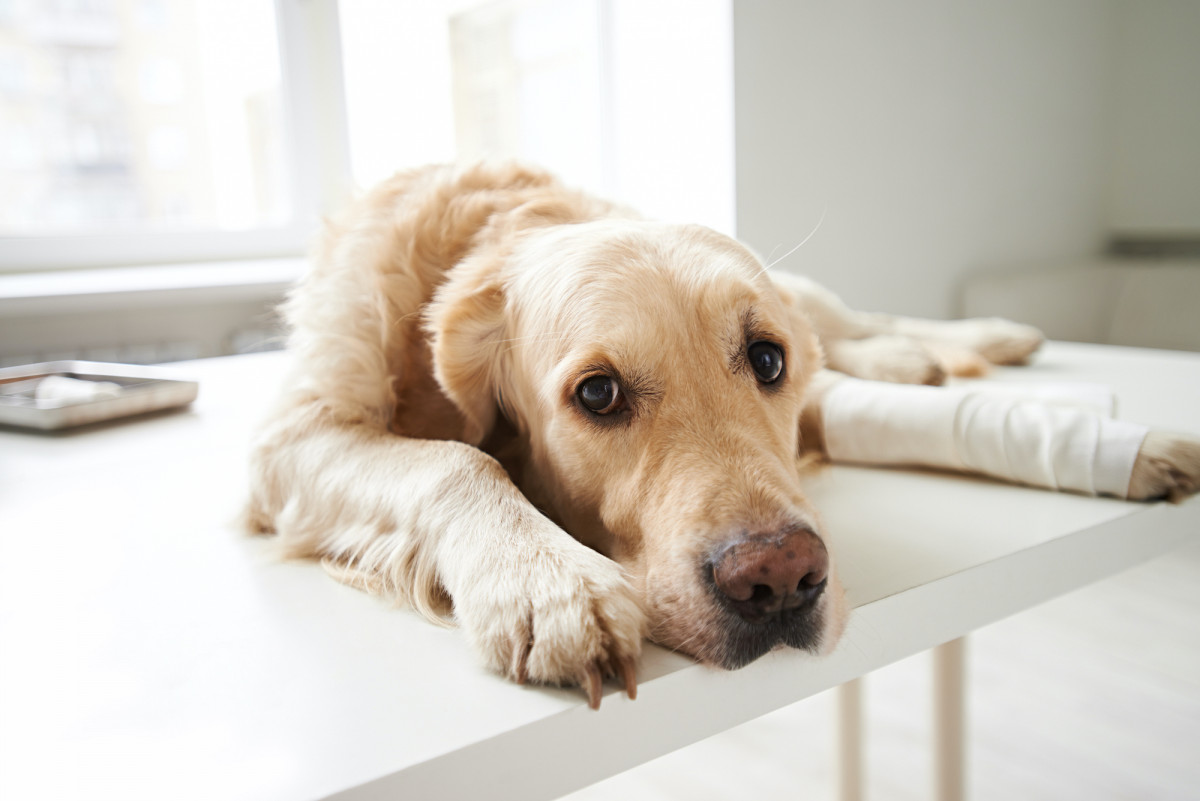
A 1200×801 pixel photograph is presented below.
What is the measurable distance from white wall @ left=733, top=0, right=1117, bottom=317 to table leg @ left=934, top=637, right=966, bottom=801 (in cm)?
223

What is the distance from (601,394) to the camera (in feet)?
2.71

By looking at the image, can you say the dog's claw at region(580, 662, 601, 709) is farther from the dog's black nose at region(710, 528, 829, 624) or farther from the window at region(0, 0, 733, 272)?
the window at region(0, 0, 733, 272)

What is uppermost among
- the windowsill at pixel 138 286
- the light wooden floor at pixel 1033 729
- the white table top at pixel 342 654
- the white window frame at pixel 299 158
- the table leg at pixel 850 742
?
the white window frame at pixel 299 158

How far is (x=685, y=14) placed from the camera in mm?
3447

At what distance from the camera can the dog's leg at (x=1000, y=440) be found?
93 centimetres

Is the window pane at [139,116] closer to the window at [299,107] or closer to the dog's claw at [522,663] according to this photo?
the window at [299,107]

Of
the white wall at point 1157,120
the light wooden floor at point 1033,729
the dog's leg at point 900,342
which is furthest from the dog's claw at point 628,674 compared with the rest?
the white wall at point 1157,120

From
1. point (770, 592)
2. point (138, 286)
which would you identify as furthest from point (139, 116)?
point (770, 592)

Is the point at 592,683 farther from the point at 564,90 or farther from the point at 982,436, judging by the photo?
the point at 564,90

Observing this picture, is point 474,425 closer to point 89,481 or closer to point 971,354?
point 89,481

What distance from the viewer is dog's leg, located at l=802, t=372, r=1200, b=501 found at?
93cm

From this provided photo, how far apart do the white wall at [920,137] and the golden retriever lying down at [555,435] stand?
7.99ft

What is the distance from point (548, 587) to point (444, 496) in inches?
8.7

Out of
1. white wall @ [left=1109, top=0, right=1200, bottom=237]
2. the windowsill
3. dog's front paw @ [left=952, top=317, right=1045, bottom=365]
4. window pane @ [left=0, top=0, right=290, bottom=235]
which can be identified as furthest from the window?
white wall @ [left=1109, top=0, right=1200, bottom=237]
